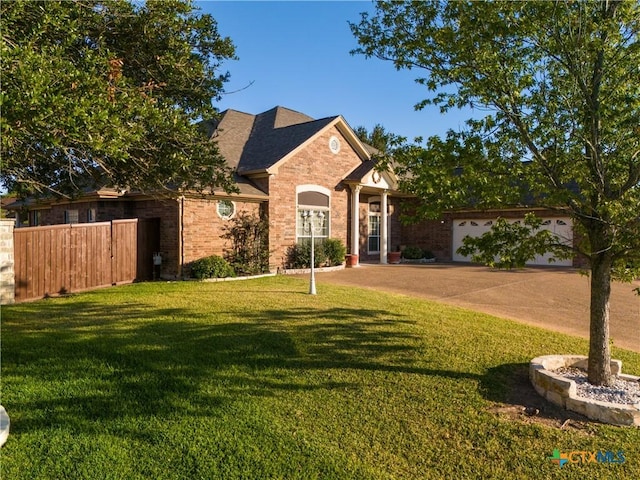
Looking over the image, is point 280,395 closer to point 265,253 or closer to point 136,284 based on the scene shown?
point 136,284

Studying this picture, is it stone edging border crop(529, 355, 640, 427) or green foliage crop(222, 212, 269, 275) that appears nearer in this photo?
stone edging border crop(529, 355, 640, 427)

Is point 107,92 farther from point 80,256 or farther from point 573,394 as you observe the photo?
point 80,256

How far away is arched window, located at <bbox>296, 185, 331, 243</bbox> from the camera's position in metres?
17.9

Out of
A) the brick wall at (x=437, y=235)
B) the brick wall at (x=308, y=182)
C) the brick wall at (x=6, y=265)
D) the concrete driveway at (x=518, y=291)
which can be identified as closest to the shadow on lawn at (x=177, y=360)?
the brick wall at (x=6, y=265)

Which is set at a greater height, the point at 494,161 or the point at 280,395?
the point at 494,161

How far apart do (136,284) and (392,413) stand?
1086cm

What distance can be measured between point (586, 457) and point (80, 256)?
12518 mm

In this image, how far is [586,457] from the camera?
12.9 feet

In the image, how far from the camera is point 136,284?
1341 centimetres

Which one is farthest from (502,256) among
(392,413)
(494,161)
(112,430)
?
(112,430)

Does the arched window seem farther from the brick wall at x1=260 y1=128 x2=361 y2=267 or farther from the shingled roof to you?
the shingled roof

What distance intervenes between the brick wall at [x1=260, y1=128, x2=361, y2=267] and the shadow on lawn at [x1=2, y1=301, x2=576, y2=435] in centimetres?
816

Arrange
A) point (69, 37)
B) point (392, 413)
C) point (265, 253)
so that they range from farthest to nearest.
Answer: point (265, 253), point (69, 37), point (392, 413)

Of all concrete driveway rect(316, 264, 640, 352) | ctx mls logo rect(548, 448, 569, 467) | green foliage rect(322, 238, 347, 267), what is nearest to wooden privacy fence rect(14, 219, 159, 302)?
concrete driveway rect(316, 264, 640, 352)
